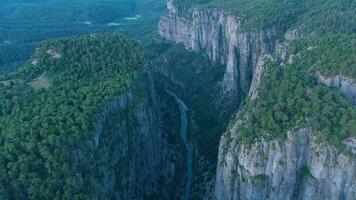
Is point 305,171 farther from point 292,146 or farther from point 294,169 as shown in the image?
point 292,146

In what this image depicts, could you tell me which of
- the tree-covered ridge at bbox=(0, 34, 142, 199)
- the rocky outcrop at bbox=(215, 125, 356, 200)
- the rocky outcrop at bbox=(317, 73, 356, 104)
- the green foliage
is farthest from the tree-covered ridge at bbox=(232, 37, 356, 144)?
the tree-covered ridge at bbox=(0, 34, 142, 199)

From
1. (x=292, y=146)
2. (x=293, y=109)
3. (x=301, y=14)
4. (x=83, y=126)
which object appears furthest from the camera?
(x=301, y=14)

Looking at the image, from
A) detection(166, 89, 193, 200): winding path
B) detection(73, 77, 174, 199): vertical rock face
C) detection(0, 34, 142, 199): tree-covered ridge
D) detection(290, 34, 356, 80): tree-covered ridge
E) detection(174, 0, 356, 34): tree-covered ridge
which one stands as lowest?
detection(166, 89, 193, 200): winding path

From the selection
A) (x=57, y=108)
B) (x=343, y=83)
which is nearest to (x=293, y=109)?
(x=343, y=83)

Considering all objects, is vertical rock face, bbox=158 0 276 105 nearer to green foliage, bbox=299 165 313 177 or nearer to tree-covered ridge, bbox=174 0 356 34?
tree-covered ridge, bbox=174 0 356 34

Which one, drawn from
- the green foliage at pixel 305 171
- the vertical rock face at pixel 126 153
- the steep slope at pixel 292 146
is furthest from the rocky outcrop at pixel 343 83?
the vertical rock face at pixel 126 153

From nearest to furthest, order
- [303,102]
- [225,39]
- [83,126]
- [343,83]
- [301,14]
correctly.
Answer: [83,126], [303,102], [343,83], [301,14], [225,39]

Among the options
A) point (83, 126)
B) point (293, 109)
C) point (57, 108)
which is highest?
point (293, 109)
